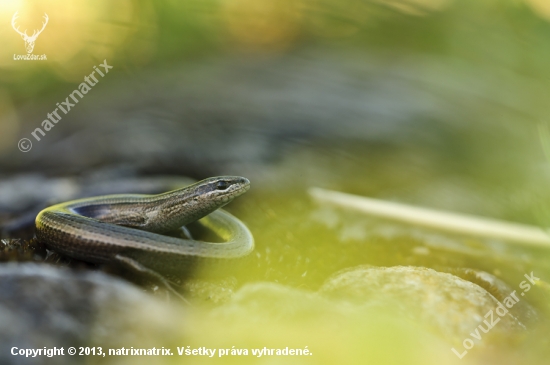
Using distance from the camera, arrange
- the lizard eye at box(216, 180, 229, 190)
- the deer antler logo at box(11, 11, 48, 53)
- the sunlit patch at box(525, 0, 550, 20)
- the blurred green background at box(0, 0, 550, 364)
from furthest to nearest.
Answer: the deer antler logo at box(11, 11, 48, 53), the lizard eye at box(216, 180, 229, 190), the blurred green background at box(0, 0, 550, 364), the sunlit patch at box(525, 0, 550, 20)

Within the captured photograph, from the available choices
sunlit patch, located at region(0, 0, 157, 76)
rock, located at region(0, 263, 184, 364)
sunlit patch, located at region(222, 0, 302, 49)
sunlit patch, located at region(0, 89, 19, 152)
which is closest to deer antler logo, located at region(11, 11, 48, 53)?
sunlit patch, located at region(0, 0, 157, 76)

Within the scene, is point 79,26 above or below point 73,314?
above

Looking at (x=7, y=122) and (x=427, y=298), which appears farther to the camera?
(x=7, y=122)

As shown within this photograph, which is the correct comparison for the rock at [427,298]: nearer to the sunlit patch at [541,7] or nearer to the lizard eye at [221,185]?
the lizard eye at [221,185]

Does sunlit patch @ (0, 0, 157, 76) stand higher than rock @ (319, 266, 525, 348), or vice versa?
sunlit patch @ (0, 0, 157, 76)

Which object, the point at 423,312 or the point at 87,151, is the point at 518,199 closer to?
the point at 423,312

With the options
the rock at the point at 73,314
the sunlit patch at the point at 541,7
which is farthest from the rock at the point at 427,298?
the sunlit patch at the point at 541,7

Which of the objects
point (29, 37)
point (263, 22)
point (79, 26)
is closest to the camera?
point (29, 37)

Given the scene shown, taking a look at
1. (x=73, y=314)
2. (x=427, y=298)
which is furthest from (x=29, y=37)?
(x=427, y=298)

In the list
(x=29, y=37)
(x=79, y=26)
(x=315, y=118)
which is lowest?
(x=315, y=118)

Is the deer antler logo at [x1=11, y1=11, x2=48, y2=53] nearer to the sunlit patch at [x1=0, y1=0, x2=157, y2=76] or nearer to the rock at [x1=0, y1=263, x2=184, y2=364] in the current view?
the sunlit patch at [x1=0, y1=0, x2=157, y2=76]

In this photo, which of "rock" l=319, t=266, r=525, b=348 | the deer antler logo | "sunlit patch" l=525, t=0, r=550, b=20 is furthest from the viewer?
the deer antler logo

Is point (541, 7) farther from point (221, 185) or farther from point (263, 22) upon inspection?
point (263, 22)
